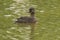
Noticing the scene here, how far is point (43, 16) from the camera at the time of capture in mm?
6109

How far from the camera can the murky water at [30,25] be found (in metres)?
5.19

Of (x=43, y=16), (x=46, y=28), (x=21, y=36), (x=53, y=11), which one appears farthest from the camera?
(x=53, y=11)

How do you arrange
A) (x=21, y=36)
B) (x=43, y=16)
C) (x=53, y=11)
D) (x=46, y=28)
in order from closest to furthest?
(x=21, y=36) → (x=46, y=28) → (x=43, y=16) → (x=53, y=11)

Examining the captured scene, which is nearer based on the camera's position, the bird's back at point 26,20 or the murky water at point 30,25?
the murky water at point 30,25

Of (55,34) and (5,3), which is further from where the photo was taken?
(5,3)

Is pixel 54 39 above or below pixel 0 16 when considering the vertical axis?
below

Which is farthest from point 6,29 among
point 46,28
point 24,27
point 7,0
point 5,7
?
→ point 7,0

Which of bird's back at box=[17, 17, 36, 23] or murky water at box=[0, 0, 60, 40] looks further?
bird's back at box=[17, 17, 36, 23]

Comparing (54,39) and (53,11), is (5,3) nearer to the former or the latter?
(53,11)

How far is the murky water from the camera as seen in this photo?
519 centimetres

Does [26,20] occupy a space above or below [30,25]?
above

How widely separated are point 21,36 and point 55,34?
0.58 m

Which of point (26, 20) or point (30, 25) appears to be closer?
point (26, 20)

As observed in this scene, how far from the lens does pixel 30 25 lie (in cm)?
545
